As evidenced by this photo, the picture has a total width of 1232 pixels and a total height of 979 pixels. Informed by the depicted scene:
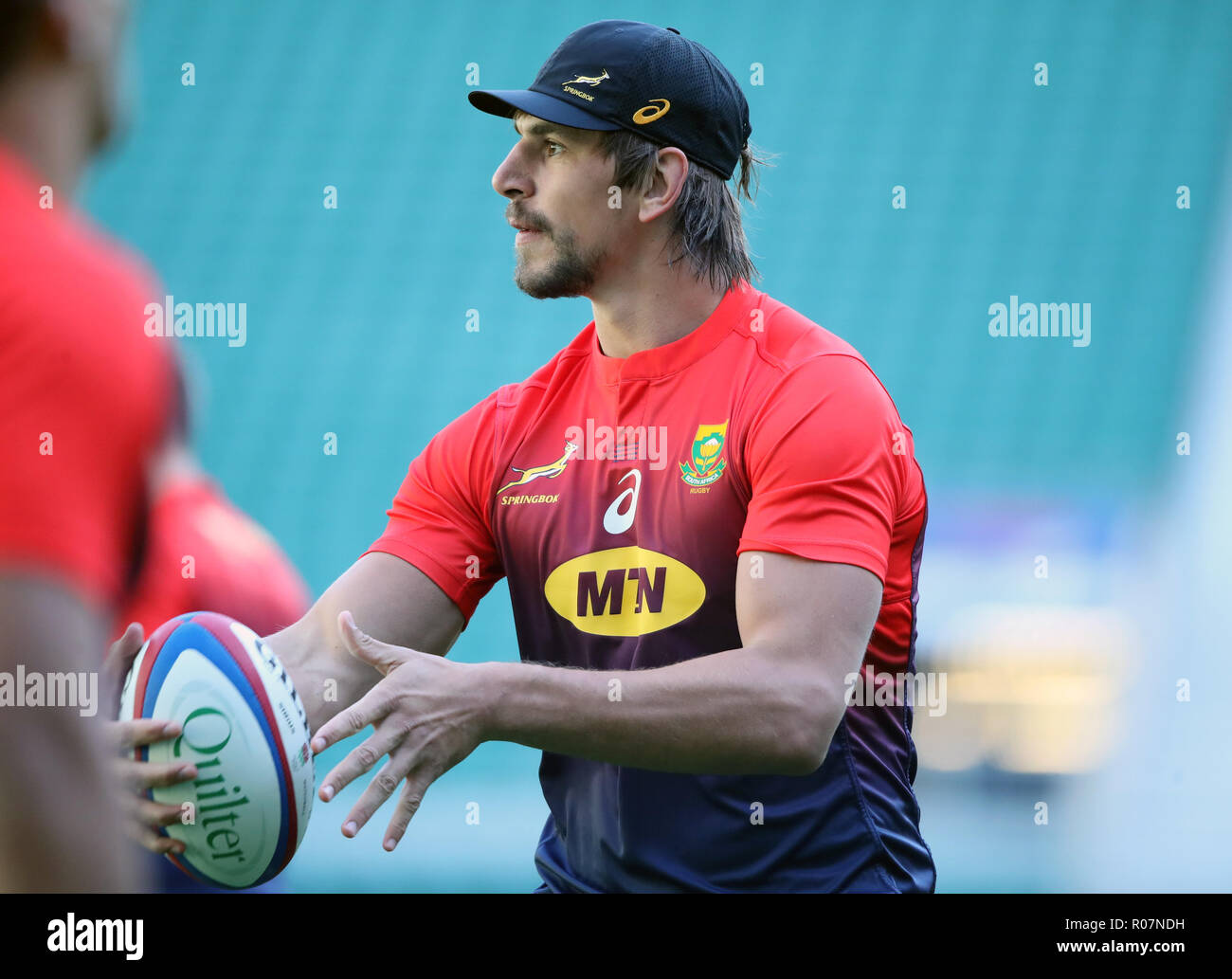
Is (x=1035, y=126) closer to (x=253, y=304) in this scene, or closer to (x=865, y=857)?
(x=253, y=304)

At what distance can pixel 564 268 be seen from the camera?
7.24 ft

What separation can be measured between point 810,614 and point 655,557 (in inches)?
13.2

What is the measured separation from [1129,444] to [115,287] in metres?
4.48

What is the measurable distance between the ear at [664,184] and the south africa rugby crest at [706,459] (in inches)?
18.0

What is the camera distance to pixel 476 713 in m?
1.63

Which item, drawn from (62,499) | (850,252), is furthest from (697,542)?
(850,252)

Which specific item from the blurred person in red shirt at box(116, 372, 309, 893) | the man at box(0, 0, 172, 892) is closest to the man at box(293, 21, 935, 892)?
the blurred person in red shirt at box(116, 372, 309, 893)

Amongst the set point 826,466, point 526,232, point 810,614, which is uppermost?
point 526,232

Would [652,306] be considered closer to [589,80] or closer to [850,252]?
[589,80]

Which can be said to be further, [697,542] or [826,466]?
[697,542]

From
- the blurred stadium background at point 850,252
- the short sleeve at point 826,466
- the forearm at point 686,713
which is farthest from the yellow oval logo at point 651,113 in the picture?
the blurred stadium background at point 850,252

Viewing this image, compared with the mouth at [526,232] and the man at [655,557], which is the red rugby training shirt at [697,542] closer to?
the man at [655,557]

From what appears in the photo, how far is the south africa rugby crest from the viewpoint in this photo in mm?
1986

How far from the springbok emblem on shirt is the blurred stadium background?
243 centimetres
